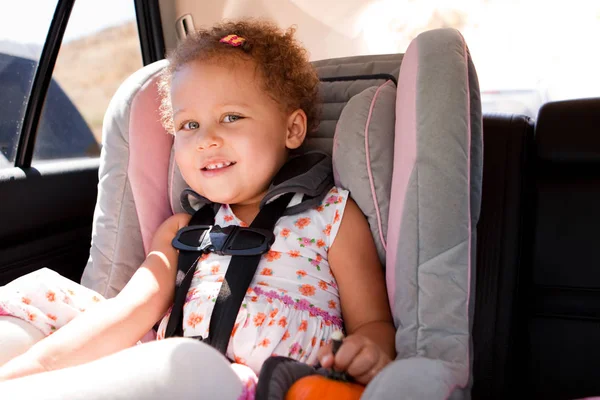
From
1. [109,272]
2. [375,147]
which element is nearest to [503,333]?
[375,147]

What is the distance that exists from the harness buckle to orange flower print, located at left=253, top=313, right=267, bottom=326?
0.13 m

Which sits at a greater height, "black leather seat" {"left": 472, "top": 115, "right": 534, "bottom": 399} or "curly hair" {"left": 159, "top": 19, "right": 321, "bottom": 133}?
"curly hair" {"left": 159, "top": 19, "right": 321, "bottom": 133}

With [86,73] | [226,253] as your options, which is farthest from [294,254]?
[86,73]

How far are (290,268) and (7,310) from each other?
0.55m

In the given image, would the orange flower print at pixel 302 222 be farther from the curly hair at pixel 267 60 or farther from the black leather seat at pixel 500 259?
the black leather seat at pixel 500 259

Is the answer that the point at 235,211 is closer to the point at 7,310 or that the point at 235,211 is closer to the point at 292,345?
the point at 292,345

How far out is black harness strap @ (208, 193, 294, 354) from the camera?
1.14 meters

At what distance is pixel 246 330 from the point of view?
115cm

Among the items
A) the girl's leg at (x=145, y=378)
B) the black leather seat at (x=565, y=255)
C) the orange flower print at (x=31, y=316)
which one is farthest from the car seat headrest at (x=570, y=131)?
the orange flower print at (x=31, y=316)

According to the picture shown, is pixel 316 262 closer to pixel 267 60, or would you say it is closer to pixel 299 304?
pixel 299 304

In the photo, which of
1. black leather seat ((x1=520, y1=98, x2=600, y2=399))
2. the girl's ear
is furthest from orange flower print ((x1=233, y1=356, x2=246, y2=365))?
black leather seat ((x1=520, y1=98, x2=600, y2=399))

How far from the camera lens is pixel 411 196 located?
3.63ft

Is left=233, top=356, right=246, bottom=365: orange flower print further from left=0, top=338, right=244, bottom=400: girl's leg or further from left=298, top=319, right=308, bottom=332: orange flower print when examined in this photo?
left=0, top=338, right=244, bottom=400: girl's leg

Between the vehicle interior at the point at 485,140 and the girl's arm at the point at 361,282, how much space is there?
207 mm
